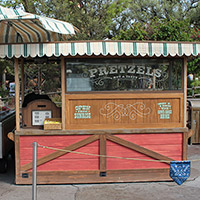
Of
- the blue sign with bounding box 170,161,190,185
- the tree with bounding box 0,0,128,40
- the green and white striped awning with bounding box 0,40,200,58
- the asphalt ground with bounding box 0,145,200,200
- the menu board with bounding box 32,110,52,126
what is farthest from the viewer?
the tree with bounding box 0,0,128,40

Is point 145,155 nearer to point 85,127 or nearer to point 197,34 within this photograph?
point 85,127

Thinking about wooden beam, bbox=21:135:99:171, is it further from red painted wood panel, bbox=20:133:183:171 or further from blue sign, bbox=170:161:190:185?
blue sign, bbox=170:161:190:185

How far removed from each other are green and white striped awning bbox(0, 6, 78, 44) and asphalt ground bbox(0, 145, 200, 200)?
9.74ft

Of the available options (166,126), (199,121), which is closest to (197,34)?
(199,121)

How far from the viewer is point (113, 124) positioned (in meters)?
5.70

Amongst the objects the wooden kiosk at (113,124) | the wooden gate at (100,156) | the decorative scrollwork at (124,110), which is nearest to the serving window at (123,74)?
the wooden kiosk at (113,124)

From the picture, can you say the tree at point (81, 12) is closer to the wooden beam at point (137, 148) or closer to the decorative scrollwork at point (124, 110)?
the decorative scrollwork at point (124, 110)

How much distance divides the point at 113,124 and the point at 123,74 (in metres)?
1.03

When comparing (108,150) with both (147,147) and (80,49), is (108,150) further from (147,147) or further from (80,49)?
(80,49)

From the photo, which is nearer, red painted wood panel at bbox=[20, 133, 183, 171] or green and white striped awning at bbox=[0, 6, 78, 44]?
green and white striped awning at bbox=[0, 6, 78, 44]

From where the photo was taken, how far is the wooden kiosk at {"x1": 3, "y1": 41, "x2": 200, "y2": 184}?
5.62 metres

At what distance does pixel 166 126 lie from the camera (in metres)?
5.79

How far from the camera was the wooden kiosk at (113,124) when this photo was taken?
5.62 meters

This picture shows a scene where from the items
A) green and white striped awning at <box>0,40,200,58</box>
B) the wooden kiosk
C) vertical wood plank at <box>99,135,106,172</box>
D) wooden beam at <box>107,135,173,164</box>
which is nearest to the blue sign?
the wooden kiosk
